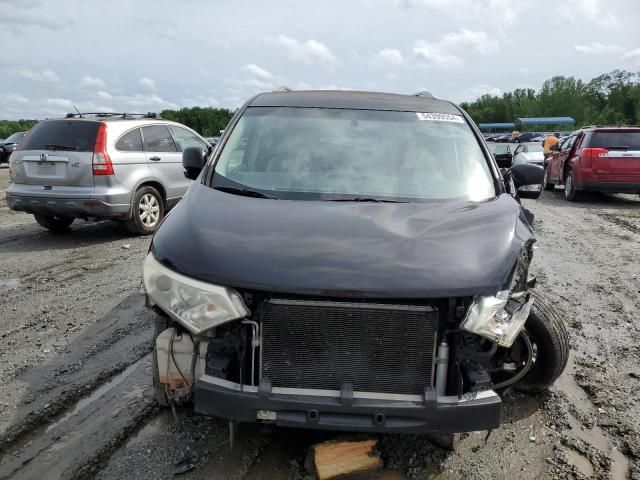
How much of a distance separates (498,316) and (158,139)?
23.9 feet

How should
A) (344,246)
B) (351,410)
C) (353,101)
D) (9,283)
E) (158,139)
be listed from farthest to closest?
(158,139) → (9,283) → (353,101) → (344,246) → (351,410)

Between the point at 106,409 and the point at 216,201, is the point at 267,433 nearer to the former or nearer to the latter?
the point at 106,409

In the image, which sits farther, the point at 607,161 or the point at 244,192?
the point at 607,161

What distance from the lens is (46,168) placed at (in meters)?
7.49

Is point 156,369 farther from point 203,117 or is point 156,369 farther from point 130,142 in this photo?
point 203,117

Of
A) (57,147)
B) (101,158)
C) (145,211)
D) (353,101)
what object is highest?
(353,101)

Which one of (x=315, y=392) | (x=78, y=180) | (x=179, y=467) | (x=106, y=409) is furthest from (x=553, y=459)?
(x=78, y=180)

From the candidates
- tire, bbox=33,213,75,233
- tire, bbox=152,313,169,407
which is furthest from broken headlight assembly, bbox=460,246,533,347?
tire, bbox=33,213,75,233

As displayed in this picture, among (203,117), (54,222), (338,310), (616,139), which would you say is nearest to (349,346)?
(338,310)

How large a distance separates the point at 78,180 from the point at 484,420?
6.71 m

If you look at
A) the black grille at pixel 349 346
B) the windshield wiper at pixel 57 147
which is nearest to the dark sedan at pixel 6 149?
the windshield wiper at pixel 57 147

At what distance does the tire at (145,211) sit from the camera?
25.9ft

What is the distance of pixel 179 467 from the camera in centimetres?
261

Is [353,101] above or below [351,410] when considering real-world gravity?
above
